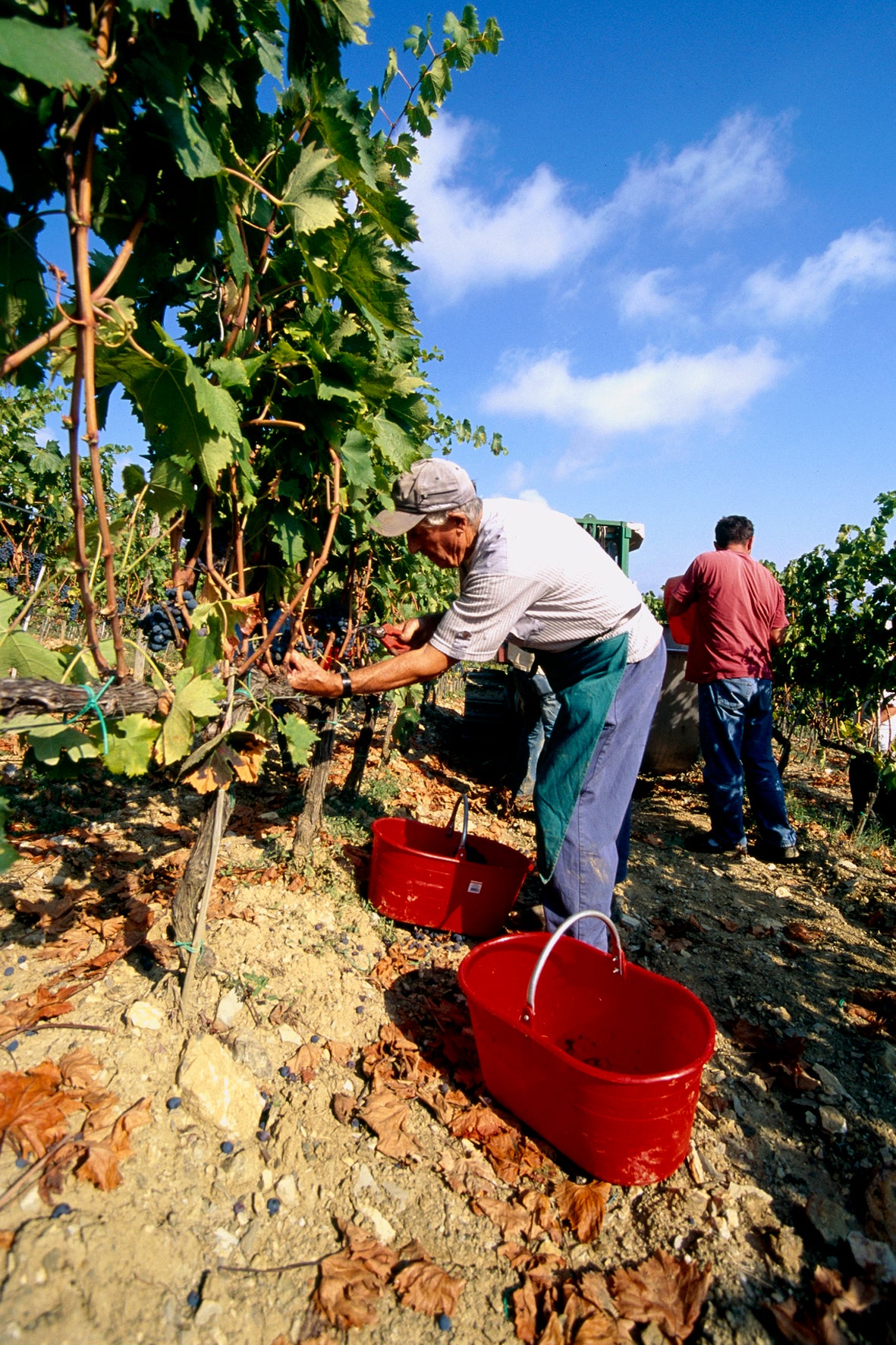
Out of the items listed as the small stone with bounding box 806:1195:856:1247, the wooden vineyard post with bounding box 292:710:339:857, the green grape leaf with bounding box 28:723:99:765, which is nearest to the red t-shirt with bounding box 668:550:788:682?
the wooden vineyard post with bounding box 292:710:339:857

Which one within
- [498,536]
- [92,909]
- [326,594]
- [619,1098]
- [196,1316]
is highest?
[498,536]

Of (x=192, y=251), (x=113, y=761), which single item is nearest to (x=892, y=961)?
(x=113, y=761)

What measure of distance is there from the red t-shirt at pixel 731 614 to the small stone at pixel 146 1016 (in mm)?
3943

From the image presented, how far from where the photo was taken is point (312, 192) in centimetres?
173

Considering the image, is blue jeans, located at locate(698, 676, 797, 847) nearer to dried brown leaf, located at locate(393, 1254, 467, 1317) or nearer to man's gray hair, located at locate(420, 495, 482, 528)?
man's gray hair, located at locate(420, 495, 482, 528)

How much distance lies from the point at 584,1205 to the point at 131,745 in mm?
1776

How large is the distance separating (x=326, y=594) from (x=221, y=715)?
219 centimetres

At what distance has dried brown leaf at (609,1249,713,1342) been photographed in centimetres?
170

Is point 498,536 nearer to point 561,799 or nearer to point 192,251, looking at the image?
point 561,799

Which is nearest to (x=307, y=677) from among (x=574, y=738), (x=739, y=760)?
(x=574, y=738)

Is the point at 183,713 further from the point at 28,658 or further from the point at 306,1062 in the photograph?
the point at 306,1062

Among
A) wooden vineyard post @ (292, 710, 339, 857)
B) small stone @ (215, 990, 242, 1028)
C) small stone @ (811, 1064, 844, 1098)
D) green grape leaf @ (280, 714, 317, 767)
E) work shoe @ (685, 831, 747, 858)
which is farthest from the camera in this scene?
work shoe @ (685, 831, 747, 858)

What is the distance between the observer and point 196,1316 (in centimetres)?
153

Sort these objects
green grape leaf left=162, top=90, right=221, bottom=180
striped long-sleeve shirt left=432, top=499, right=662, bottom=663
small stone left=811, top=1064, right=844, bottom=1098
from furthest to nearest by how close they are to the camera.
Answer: striped long-sleeve shirt left=432, top=499, right=662, bottom=663 → small stone left=811, top=1064, right=844, bottom=1098 → green grape leaf left=162, top=90, right=221, bottom=180
